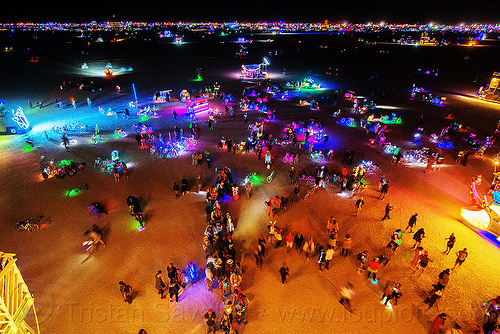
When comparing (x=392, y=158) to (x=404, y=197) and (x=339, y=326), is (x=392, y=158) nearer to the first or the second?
(x=404, y=197)

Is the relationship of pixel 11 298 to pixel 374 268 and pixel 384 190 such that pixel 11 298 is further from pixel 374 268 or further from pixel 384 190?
pixel 384 190

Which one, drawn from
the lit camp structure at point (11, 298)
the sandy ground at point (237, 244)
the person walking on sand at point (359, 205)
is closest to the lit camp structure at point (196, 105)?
the sandy ground at point (237, 244)

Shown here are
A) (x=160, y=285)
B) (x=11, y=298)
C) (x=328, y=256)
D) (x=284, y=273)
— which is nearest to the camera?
(x=11, y=298)

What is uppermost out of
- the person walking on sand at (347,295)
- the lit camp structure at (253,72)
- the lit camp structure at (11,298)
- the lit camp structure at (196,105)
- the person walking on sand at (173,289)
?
the lit camp structure at (11,298)

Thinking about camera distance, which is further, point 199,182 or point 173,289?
point 199,182

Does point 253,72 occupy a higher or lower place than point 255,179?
higher

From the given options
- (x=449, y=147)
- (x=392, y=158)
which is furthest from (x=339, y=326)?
(x=449, y=147)

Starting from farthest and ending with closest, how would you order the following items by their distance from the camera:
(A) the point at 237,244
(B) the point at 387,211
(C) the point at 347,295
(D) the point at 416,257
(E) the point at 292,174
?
(E) the point at 292,174, (B) the point at 387,211, (A) the point at 237,244, (D) the point at 416,257, (C) the point at 347,295

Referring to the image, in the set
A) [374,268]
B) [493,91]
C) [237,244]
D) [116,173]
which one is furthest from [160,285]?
[493,91]

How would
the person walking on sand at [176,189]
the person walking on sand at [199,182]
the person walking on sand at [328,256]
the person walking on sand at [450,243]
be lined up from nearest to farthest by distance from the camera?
the person walking on sand at [328,256] < the person walking on sand at [450,243] < the person walking on sand at [176,189] < the person walking on sand at [199,182]

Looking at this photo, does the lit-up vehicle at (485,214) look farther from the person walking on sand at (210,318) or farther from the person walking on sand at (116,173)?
the person walking on sand at (116,173)
